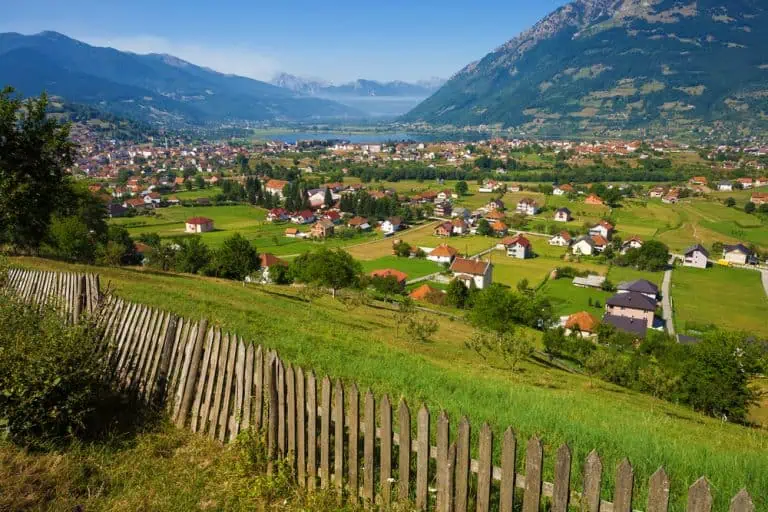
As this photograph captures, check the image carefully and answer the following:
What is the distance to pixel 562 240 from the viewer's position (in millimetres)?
89188

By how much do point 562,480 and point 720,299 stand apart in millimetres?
68907

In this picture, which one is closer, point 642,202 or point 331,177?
point 642,202

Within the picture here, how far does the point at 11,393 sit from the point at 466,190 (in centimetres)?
14288

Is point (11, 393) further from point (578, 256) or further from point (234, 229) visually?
point (234, 229)

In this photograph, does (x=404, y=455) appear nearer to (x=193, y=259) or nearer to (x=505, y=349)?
(x=505, y=349)

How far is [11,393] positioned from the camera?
18.6ft

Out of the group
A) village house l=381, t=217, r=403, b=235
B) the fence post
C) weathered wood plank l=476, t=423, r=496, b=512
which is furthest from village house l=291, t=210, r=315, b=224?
weathered wood plank l=476, t=423, r=496, b=512

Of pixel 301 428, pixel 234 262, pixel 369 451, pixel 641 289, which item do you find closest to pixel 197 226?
pixel 234 262

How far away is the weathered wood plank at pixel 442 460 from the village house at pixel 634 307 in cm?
5356

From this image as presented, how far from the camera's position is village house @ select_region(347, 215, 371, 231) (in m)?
104

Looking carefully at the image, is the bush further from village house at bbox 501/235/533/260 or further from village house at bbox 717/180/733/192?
village house at bbox 717/180/733/192

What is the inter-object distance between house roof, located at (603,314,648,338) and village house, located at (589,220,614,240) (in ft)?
143

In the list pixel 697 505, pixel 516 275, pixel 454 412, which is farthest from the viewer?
pixel 516 275

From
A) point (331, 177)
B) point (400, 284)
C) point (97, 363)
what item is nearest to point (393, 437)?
point (97, 363)
